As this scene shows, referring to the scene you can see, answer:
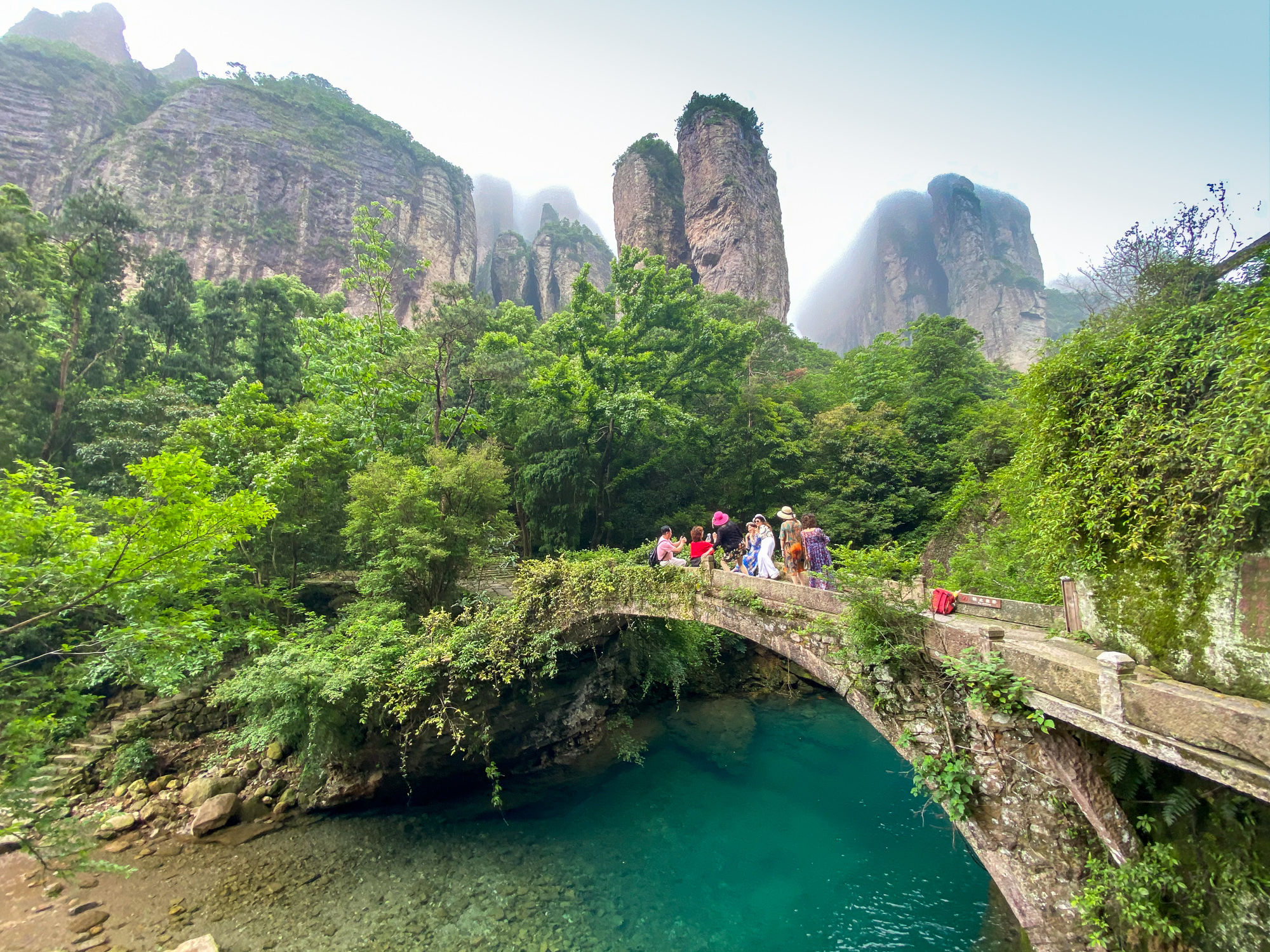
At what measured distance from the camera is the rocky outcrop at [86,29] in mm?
51406

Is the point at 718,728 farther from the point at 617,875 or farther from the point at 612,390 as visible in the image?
the point at 612,390

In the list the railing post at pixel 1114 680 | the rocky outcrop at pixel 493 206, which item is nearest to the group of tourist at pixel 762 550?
the railing post at pixel 1114 680

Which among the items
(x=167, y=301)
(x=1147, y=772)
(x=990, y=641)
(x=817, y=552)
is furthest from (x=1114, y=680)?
(x=167, y=301)

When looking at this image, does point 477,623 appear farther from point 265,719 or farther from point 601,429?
point 601,429

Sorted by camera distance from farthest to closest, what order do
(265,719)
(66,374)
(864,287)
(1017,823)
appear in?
(864,287), (66,374), (265,719), (1017,823)

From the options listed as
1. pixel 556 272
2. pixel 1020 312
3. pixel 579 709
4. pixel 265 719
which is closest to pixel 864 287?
pixel 1020 312

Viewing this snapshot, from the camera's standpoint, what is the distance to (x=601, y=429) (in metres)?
16.0

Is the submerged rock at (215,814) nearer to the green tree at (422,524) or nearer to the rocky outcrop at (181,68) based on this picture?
the green tree at (422,524)

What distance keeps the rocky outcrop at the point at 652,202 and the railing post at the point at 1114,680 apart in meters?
36.4

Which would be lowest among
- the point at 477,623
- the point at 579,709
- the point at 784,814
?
the point at 784,814

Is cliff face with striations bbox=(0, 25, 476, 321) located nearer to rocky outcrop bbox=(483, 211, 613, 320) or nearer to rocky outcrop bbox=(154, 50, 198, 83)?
rocky outcrop bbox=(483, 211, 613, 320)

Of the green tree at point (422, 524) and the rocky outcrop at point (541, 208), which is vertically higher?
the rocky outcrop at point (541, 208)

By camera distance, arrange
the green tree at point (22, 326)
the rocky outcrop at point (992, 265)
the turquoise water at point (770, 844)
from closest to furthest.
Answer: the turquoise water at point (770, 844)
the green tree at point (22, 326)
the rocky outcrop at point (992, 265)

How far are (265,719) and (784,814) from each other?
384 inches
